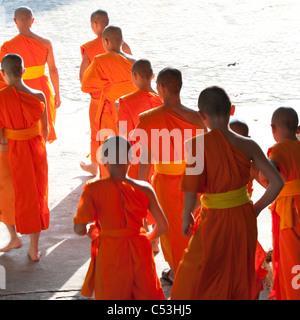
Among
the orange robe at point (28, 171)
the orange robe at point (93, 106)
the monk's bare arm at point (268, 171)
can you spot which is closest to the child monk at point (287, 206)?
the monk's bare arm at point (268, 171)

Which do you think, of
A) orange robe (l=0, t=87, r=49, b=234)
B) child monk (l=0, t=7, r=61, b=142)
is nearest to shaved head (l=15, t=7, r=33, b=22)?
child monk (l=0, t=7, r=61, b=142)

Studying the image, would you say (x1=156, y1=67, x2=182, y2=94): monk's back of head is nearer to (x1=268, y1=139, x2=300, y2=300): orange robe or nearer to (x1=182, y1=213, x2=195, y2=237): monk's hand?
(x1=268, y1=139, x2=300, y2=300): orange robe

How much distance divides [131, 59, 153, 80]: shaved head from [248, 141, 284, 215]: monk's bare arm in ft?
5.93

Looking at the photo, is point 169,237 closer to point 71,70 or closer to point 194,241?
point 194,241

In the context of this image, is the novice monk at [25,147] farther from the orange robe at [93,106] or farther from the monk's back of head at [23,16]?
the monk's back of head at [23,16]

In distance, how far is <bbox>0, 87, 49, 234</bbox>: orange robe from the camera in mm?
5492

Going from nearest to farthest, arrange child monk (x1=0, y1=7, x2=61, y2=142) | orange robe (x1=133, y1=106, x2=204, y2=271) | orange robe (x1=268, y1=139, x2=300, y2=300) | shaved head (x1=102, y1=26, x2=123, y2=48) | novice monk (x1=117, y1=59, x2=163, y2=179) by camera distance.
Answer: orange robe (x1=268, y1=139, x2=300, y2=300) → orange robe (x1=133, y1=106, x2=204, y2=271) → novice monk (x1=117, y1=59, x2=163, y2=179) → shaved head (x1=102, y1=26, x2=123, y2=48) → child monk (x1=0, y1=7, x2=61, y2=142)

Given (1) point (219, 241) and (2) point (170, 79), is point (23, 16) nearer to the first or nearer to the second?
(2) point (170, 79)

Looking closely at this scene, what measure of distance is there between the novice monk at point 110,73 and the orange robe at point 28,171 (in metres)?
1.18

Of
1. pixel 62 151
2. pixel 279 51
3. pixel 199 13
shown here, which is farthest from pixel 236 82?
pixel 199 13

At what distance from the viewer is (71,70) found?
1340 cm

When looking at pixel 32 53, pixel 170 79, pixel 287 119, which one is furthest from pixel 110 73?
pixel 287 119

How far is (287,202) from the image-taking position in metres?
4.41
